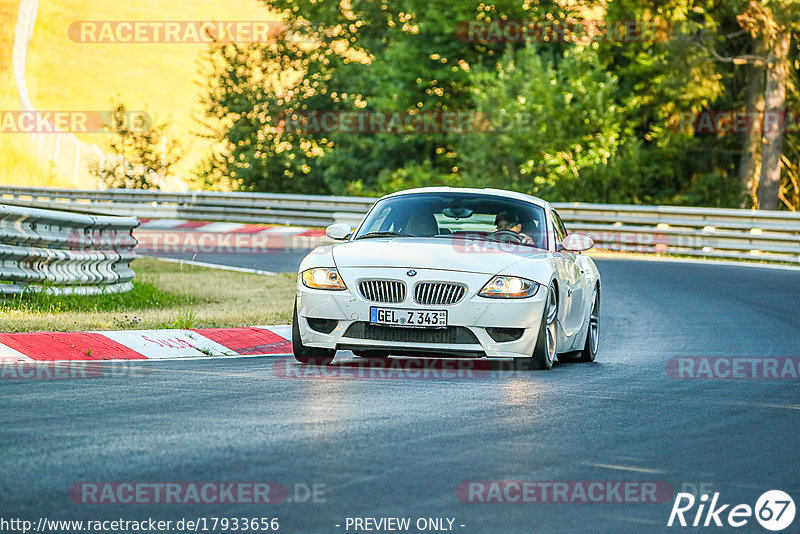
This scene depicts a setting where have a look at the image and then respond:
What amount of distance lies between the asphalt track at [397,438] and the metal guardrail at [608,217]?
15.6 m

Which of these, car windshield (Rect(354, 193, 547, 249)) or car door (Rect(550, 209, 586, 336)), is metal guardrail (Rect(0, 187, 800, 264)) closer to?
car windshield (Rect(354, 193, 547, 249))

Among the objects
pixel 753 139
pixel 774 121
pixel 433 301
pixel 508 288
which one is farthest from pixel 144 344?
pixel 753 139

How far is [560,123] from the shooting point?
34.4 meters

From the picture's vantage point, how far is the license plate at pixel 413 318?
31.0 feet

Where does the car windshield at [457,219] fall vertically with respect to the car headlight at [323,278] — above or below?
above

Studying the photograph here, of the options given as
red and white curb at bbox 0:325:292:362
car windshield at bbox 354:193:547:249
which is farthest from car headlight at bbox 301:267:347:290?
red and white curb at bbox 0:325:292:362

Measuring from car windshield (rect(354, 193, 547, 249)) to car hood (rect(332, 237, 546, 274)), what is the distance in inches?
17.0

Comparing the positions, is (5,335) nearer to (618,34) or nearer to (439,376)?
(439,376)

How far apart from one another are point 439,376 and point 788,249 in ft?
55.3

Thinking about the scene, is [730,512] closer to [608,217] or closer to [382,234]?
[382,234]

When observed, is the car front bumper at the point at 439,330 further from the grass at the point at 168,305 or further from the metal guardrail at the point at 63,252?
the metal guardrail at the point at 63,252

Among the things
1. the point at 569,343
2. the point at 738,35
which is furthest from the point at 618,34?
the point at 569,343

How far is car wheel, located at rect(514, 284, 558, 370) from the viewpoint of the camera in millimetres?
9766

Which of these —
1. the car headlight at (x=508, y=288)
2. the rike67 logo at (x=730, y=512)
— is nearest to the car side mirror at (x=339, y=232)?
the car headlight at (x=508, y=288)
